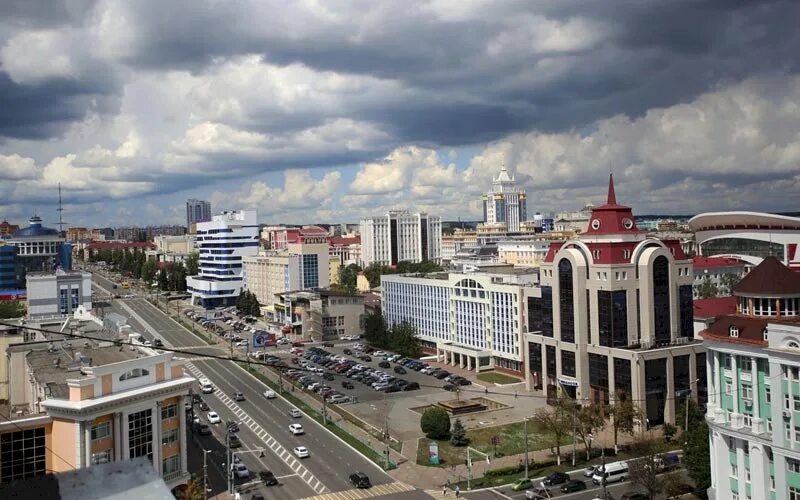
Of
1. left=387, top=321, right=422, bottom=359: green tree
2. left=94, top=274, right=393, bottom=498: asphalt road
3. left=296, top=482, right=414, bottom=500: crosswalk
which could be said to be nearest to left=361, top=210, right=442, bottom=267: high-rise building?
left=387, top=321, right=422, bottom=359: green tree

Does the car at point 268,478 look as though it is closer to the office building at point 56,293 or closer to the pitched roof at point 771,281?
the pitched roof at point 771,281

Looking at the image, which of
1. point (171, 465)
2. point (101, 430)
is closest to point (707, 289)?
point (171, 465)

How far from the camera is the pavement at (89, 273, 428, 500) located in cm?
3161

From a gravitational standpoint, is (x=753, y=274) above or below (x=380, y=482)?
above

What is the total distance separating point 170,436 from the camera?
91.6 feet

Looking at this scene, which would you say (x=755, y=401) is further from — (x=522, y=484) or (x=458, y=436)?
(x=458, y=436)

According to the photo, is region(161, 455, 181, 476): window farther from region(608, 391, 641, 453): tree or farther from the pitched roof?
the pitched roof

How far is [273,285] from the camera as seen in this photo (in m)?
96.3

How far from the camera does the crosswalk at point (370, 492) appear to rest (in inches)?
1189

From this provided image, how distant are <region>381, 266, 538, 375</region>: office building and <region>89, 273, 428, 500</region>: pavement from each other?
17205mm

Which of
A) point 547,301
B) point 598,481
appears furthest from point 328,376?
point 598,481

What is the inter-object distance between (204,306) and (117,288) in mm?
35712

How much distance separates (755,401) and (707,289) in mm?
54433

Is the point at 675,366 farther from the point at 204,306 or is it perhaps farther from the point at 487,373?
the point at 204,306
